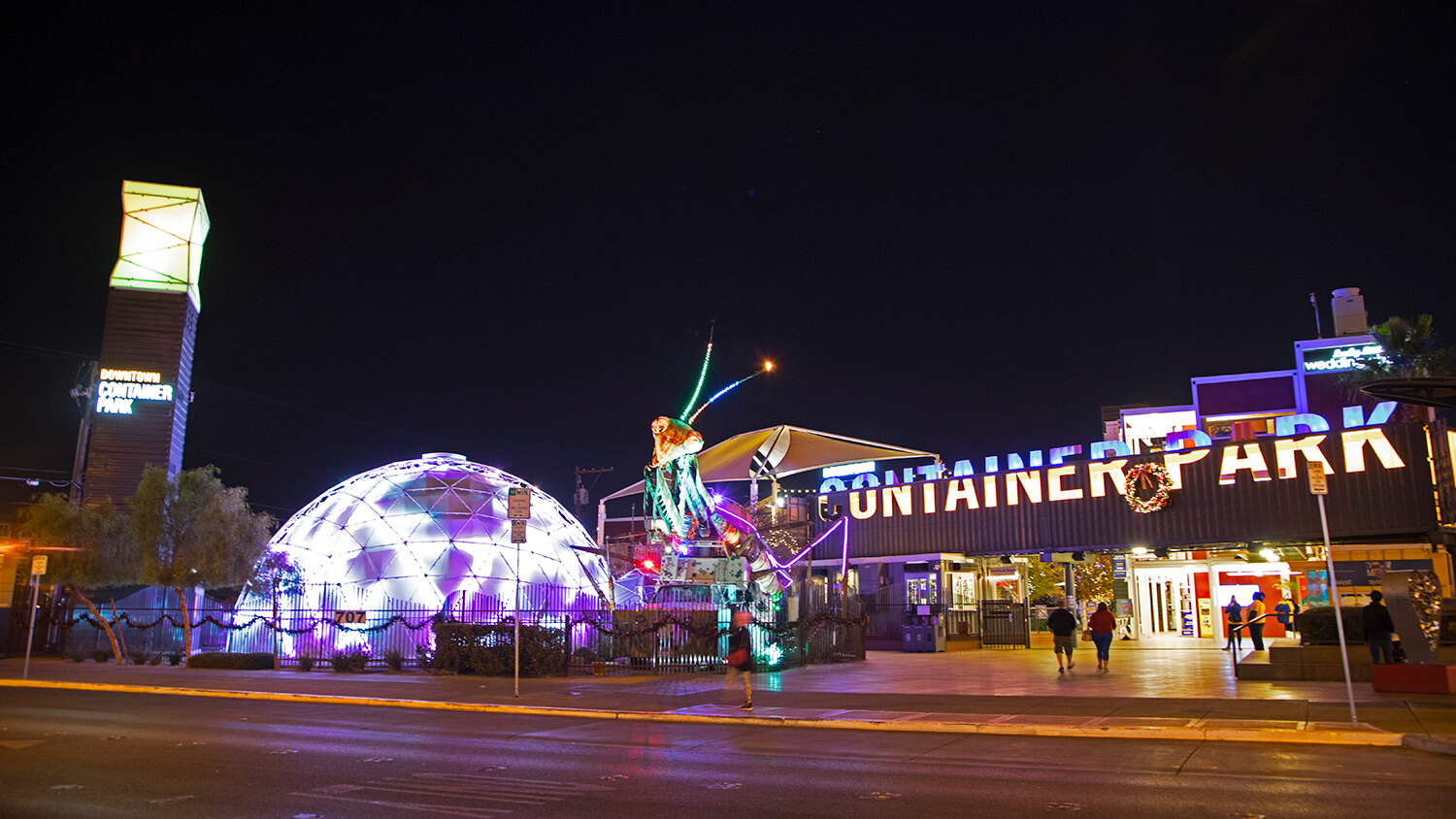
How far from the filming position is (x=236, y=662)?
927 inches

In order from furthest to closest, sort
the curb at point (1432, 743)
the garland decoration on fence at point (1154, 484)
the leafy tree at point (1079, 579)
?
1. the leafy tree at point (1079, 579)
2. the garland decoration on fence at point (1154, 484)
3. the curb at point (1432, 743)

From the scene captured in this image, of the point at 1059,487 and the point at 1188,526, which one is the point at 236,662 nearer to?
the point at 1059,487

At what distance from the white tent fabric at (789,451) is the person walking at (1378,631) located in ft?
81.9

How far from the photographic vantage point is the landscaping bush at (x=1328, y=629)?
59.1ft

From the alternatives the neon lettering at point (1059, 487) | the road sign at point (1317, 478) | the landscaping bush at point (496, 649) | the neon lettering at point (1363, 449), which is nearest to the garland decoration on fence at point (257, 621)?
the landscaping bush at point (496, 649)

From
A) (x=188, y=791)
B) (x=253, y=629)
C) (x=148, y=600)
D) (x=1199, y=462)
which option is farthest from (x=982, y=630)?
(x=188, y=791)

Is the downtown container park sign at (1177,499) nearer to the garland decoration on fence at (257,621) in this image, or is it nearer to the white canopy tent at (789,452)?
the white canopy tent at (789,452)

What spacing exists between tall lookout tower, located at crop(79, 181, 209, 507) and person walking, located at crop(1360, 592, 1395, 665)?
124ft

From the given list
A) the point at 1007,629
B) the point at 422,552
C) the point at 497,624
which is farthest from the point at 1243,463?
the point at 422,552

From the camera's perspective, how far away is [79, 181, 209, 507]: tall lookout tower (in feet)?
119

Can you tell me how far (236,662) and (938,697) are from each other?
17679mm

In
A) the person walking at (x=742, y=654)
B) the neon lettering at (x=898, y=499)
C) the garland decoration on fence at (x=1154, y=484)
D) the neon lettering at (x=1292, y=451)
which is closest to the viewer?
the person walking at (x=742, y=654)

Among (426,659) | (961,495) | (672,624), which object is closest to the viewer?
(672,624)

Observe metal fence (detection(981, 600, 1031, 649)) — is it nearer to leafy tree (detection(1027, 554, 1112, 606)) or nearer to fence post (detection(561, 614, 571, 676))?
leafy tree (detection(1027, 554, 1112, 606))
